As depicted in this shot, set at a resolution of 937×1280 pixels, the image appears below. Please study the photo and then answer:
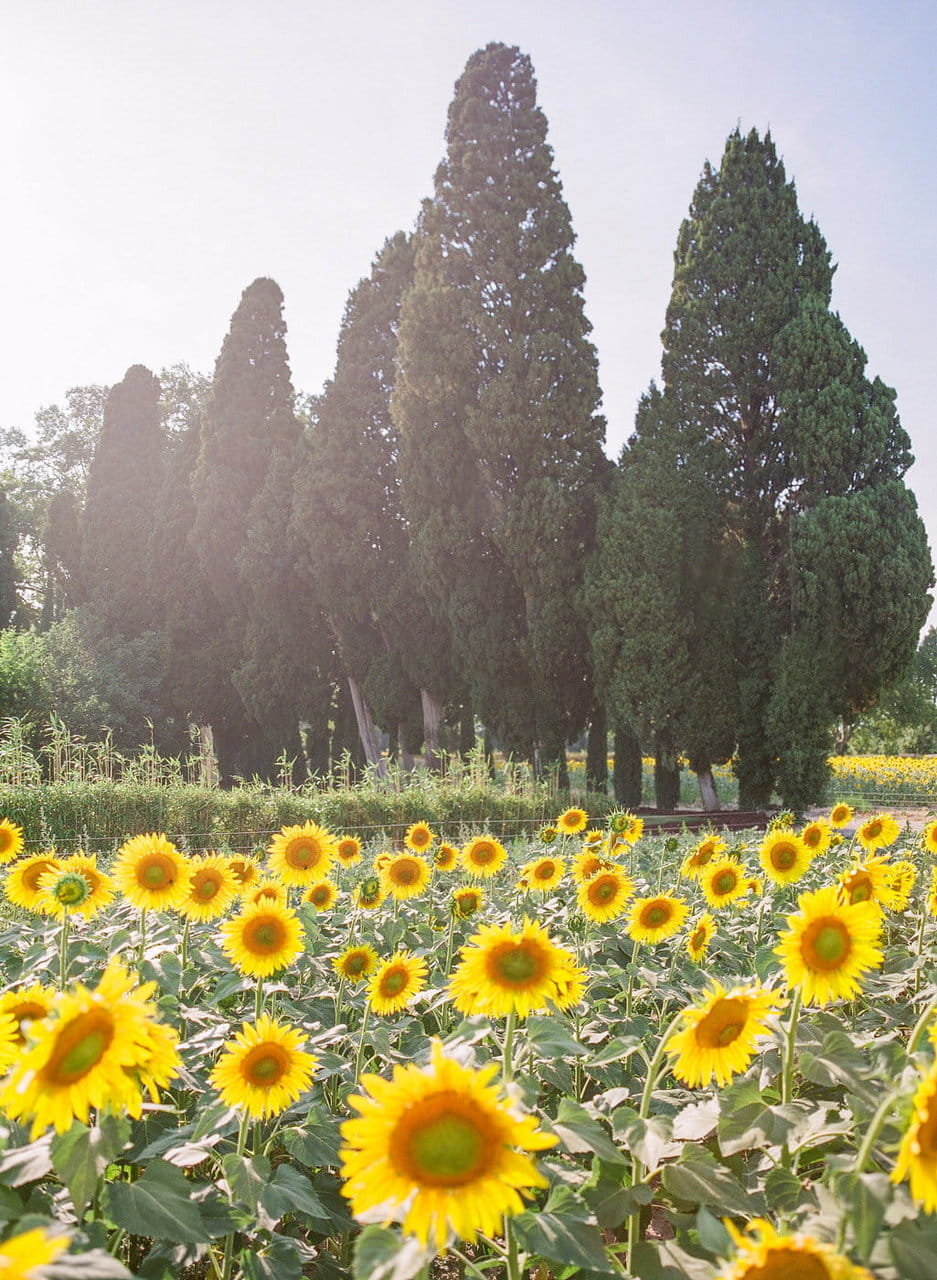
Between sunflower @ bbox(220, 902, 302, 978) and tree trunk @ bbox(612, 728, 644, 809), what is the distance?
12734 millimetres

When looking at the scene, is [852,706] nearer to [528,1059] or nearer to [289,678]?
[289,678]

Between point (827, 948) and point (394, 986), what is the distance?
1.00 meters

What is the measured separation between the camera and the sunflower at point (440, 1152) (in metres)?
0.90

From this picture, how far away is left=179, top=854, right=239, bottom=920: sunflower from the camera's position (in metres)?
2.40

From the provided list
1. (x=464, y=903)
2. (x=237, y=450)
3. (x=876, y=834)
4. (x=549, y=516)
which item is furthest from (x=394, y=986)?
(x=237, y=450)

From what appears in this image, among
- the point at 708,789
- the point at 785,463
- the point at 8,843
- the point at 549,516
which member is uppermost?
the point at 785,463

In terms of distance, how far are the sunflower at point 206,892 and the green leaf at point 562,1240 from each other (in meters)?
1.44

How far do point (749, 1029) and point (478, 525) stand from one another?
14.2m

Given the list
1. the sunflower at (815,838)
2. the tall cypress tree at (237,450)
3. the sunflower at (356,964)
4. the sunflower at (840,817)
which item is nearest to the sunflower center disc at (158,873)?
the sunflower at (356,964)

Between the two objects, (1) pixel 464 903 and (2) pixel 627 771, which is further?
(2) pixel 627 771

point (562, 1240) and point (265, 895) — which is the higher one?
point (265, 895)

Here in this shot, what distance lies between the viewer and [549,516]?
46.1 ft

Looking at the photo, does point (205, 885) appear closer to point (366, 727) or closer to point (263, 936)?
point (263, 936)

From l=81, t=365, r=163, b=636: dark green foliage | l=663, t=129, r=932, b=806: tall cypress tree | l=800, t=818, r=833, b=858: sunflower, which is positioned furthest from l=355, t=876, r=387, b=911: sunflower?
l=81, t=365, r=163, b=636: dark green foliage
